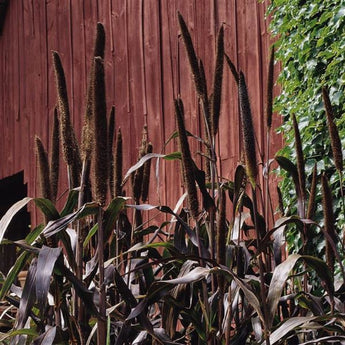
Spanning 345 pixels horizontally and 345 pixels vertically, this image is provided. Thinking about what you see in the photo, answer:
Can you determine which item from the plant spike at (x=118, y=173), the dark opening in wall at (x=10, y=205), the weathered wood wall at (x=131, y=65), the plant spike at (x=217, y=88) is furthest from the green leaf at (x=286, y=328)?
the dark opening in wall at (x=10, y=205)

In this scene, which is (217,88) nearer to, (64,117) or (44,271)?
(64,117)

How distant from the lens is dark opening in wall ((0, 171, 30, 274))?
9484 millimetres

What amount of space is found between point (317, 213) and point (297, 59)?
2.44 ft

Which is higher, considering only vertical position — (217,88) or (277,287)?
(217,88)

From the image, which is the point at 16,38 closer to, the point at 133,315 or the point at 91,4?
the point at 91,4

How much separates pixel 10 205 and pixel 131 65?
4580 mm

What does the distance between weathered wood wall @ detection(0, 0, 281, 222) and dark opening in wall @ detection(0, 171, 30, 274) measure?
1.49 feet

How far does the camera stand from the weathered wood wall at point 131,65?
496cm

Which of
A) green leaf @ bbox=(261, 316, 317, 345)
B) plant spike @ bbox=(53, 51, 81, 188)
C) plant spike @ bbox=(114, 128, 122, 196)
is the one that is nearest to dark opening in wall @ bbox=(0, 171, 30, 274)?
plant spike @ bbox=(114, 128, 122, 196)

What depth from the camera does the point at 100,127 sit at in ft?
5.86

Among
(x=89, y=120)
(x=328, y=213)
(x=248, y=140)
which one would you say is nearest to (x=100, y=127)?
(x=89, y=120)

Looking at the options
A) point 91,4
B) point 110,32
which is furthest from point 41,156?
point 91,4

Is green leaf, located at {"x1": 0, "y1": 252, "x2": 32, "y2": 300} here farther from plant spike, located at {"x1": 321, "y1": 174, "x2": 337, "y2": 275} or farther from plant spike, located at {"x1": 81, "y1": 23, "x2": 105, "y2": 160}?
plant spike, located at {"x1": 321, "y1": 174, "x2": 337, "y2": 275}

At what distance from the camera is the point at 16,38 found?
8.80 meters
